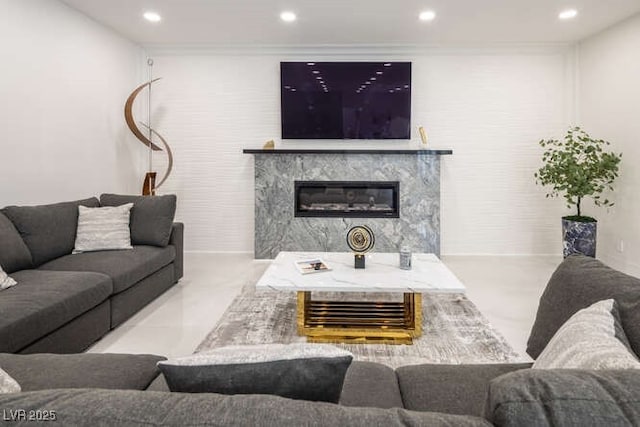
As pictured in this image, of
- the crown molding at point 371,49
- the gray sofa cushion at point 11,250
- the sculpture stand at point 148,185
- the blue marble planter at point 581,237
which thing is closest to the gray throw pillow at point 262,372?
the gray sofa cushion at point 11,250

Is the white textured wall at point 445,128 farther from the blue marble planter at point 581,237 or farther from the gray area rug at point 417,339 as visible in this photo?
the gray area rug at point 417,339

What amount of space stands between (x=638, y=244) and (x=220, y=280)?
4447 millimetres

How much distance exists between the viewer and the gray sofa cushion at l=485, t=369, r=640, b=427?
0.63 meters

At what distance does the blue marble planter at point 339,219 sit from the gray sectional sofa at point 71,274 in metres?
1.45

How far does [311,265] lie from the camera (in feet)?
10.1

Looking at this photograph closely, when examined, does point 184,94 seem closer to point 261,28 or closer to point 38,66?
point 261,28

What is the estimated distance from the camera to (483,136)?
539cm

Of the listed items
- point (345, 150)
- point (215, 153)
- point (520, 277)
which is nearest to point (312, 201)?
point (345, 150)

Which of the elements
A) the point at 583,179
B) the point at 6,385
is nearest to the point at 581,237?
the point at 583,179

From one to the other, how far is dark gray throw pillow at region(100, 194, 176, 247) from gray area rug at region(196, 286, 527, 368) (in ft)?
3.02

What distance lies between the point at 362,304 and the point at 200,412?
7.92 feet

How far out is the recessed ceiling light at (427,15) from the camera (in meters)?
4.17

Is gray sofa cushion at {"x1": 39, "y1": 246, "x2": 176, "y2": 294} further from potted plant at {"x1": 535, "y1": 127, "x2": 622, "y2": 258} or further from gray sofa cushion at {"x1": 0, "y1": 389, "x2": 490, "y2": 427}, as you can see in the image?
potted plant at {"x1": 535, "y1": 127, "x2": 622, "y2": 258}

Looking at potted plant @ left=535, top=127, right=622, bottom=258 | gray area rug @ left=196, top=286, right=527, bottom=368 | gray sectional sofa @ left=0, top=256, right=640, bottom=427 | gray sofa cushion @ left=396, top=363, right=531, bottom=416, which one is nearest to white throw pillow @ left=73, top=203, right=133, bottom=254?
gray area rug @ left=196, top=286, right=527, bottom=368
